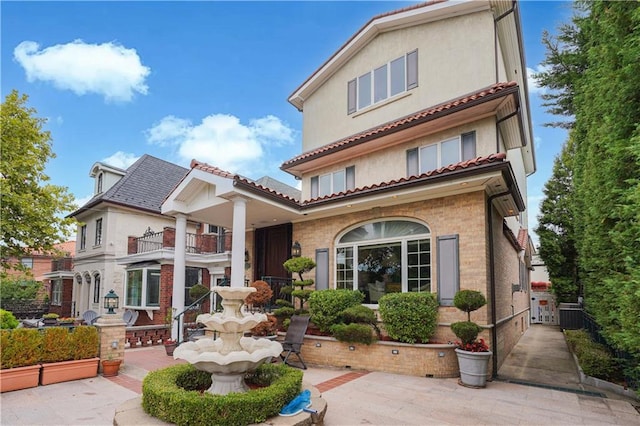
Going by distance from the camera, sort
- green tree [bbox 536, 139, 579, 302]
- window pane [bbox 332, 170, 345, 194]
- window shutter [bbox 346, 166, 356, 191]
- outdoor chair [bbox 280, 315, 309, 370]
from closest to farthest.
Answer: outdoor chair [bbox 280, 315, 309, 370], window shutter [bbox 346, 166, 356, 191], window pane [bbox 332, 170, 345, 194], green tree [bbox 536, 139, 579, 302]

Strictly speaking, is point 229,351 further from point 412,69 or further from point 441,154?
point 412,69

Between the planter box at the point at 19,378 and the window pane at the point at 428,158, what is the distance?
9800 mm

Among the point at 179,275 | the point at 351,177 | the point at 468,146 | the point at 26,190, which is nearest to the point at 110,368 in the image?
the point at 179,275

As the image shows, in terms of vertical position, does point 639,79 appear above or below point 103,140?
below

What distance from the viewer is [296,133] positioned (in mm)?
15562

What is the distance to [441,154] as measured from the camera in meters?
9.72

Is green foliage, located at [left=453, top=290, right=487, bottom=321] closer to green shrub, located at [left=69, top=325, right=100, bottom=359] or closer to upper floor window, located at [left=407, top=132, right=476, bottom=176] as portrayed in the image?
upper floor window, located at [left=407, top=132, right=476, bottom=176]

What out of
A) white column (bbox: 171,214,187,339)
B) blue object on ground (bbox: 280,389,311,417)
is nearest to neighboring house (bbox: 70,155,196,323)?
white column (bbox: 171,214,187,339)

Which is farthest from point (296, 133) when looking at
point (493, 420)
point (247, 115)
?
point (493, 420)

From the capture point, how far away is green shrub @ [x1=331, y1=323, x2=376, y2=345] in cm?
785

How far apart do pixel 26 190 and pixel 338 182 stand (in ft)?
32.9

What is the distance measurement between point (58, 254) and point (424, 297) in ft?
40.7

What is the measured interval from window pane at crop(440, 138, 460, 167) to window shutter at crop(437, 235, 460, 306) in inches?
96.1

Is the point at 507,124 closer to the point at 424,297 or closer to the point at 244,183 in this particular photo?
the point at 424,297
